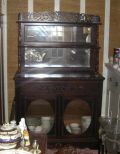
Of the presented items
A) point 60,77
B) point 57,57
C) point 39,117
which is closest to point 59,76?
point 60,77

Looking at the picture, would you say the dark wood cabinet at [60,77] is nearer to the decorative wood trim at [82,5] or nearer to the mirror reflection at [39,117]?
the mirror reflection at [39,117]

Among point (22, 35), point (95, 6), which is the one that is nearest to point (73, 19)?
point (95, 6)

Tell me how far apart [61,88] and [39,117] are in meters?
0.46

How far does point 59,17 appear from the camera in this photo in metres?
3.58

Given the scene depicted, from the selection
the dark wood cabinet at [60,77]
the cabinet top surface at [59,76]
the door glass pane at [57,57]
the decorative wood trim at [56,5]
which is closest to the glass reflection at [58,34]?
the dark wood cabinet at [60,77]

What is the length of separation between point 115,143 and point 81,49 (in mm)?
1394

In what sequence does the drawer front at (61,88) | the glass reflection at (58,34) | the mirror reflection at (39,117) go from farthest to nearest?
the glass reflection at (58,34) < the mirror reflection at (39,117) < the drawer front at (61,88)

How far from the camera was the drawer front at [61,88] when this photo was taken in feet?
11.1

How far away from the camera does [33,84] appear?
337cm

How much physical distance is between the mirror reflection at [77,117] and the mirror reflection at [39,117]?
0.60ft

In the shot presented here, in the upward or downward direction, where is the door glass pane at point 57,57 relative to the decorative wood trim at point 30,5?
downward

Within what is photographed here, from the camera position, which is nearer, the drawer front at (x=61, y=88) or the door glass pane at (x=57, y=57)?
the drawer front at (x=61, y=88)

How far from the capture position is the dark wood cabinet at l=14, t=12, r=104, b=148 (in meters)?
3.40

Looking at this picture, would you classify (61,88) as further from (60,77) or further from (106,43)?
(106,43)
